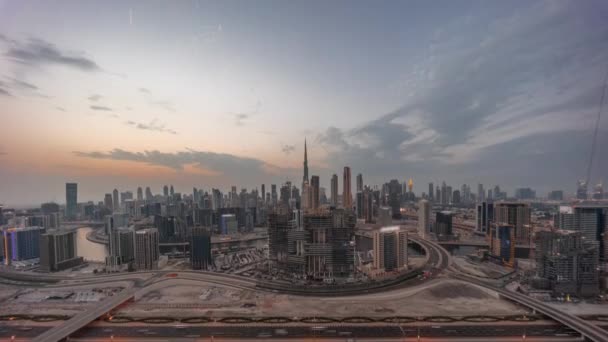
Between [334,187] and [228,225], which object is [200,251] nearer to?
[228,225]

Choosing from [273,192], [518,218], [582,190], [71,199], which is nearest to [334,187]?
[273,192]

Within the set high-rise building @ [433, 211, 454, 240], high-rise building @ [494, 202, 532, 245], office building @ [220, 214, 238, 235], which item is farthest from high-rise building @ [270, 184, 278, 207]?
high-rise building @ [494, 202, 532, 245]

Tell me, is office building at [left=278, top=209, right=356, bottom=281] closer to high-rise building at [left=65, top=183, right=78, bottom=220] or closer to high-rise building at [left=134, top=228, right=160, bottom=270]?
high-rise building at [left=134, top=228, right=160, bottom=270]

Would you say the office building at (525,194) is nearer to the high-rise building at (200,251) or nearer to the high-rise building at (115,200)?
the high-rise building at (200,251)

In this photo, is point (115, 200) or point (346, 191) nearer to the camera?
point (115, 200)

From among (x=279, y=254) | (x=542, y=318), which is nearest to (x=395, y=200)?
(x=279, y=254)

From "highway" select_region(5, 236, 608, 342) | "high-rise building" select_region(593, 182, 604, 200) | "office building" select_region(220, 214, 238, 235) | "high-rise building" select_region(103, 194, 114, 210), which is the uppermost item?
"high-rise building" select_region(593, 182, 604, 200)
